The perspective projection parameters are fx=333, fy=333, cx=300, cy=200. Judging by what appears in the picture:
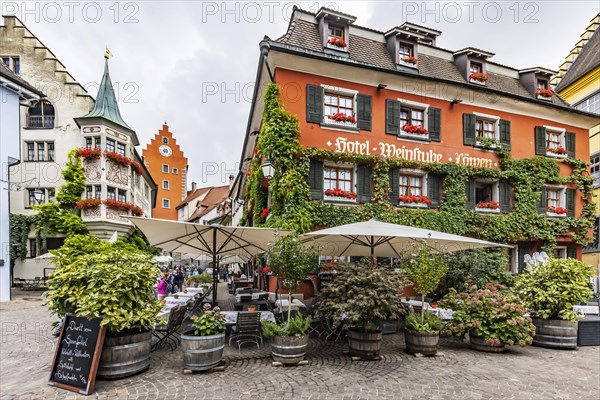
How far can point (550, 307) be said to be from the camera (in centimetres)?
796

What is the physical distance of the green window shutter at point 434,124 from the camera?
15.1 m

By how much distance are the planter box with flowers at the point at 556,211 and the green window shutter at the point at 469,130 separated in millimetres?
5626

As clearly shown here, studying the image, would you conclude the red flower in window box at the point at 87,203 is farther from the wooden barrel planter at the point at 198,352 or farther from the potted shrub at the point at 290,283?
the wooden barrel planter at the point at 198,352

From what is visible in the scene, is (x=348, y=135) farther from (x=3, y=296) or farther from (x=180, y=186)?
(x=180, y=186)

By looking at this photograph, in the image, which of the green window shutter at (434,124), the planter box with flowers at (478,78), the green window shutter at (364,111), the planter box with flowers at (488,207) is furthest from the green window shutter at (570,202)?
the green window shutter at (364,111)

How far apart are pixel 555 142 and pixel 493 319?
1540 centimetres

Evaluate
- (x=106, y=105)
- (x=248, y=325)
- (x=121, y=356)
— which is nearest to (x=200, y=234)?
(x=248, y=325)

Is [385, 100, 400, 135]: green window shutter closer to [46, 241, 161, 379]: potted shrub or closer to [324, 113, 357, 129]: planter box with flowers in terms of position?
[324, 113, 357, 129]: planter box with flowers

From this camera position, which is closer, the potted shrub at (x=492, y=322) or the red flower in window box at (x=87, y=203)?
the potted shrub at (x=492, y=322)

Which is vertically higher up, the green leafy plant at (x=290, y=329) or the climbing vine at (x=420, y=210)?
the climbing vine at (x=420, y=210)

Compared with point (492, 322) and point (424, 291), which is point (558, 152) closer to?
point (492, 322)

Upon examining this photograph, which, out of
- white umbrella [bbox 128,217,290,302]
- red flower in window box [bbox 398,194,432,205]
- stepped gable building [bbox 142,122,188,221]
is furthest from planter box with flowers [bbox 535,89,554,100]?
stepped gable building [bbox 142,122,188,221]

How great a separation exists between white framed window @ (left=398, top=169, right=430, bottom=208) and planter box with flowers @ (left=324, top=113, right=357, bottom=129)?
10.2 ft

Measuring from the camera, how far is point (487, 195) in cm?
1680
